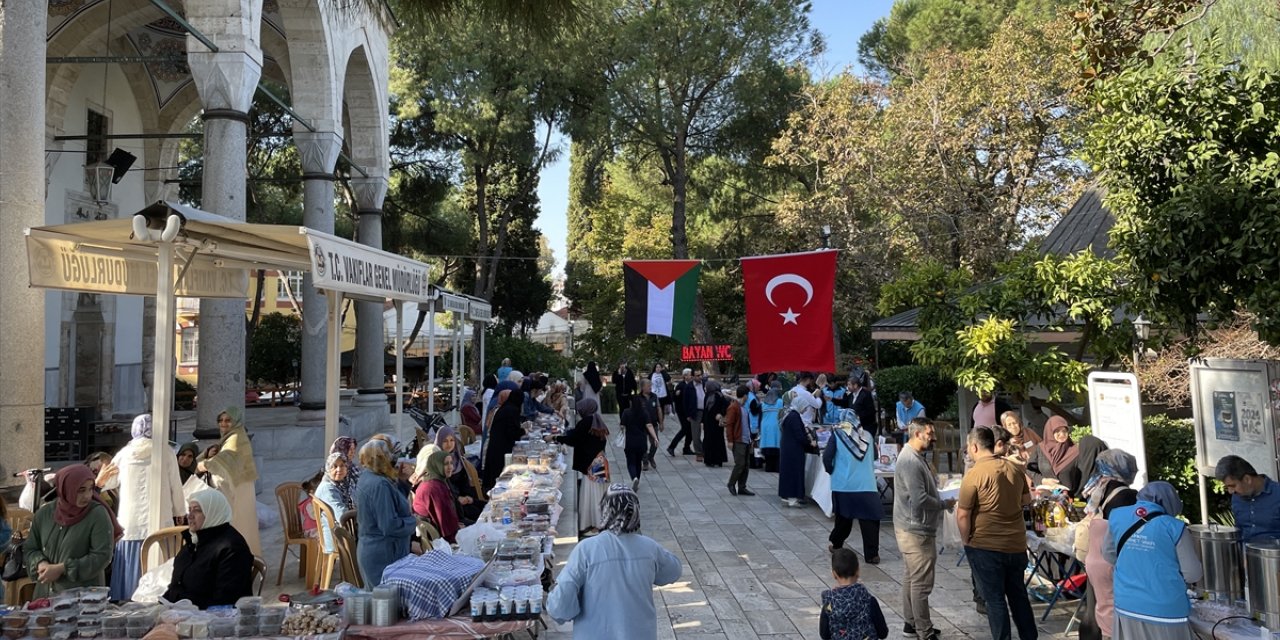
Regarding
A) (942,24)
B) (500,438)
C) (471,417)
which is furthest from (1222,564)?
(942,24)

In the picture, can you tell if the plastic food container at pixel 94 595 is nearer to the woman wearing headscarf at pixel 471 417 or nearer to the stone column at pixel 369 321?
the woman wearing headscarf at pixel 471 417

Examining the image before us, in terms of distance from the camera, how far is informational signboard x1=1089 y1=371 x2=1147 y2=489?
7023 mm

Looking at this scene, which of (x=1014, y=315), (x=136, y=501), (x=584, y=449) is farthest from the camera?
(x=584, y=449)

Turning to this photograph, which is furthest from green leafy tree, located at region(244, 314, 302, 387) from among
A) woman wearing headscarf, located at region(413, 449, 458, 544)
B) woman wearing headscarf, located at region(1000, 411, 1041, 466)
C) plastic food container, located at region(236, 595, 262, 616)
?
plastic food container, located at region(236, 595, 262, 616)

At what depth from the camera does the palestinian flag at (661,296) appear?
768 centimetres

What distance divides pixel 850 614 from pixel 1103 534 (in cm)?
195

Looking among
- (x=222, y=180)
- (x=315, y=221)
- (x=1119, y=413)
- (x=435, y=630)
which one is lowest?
(x=435, y=630)

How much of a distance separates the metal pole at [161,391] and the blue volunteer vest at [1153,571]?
569 cm

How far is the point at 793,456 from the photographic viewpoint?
10.7 m

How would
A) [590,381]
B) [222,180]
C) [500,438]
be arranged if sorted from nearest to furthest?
[500,438]
[222,180]
[590,381]

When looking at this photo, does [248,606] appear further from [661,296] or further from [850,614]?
[661,296]

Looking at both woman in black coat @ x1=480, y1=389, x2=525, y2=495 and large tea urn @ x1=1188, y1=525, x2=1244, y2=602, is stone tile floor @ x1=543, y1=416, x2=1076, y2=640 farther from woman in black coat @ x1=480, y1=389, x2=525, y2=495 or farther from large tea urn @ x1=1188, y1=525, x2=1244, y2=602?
large tea urn @ x1=1188, y1=525, x2=1244, y2=602

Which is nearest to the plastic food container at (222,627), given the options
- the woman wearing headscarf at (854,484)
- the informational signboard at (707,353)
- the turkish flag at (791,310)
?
the turkish flag at (791,310)

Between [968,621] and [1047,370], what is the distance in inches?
99.1
